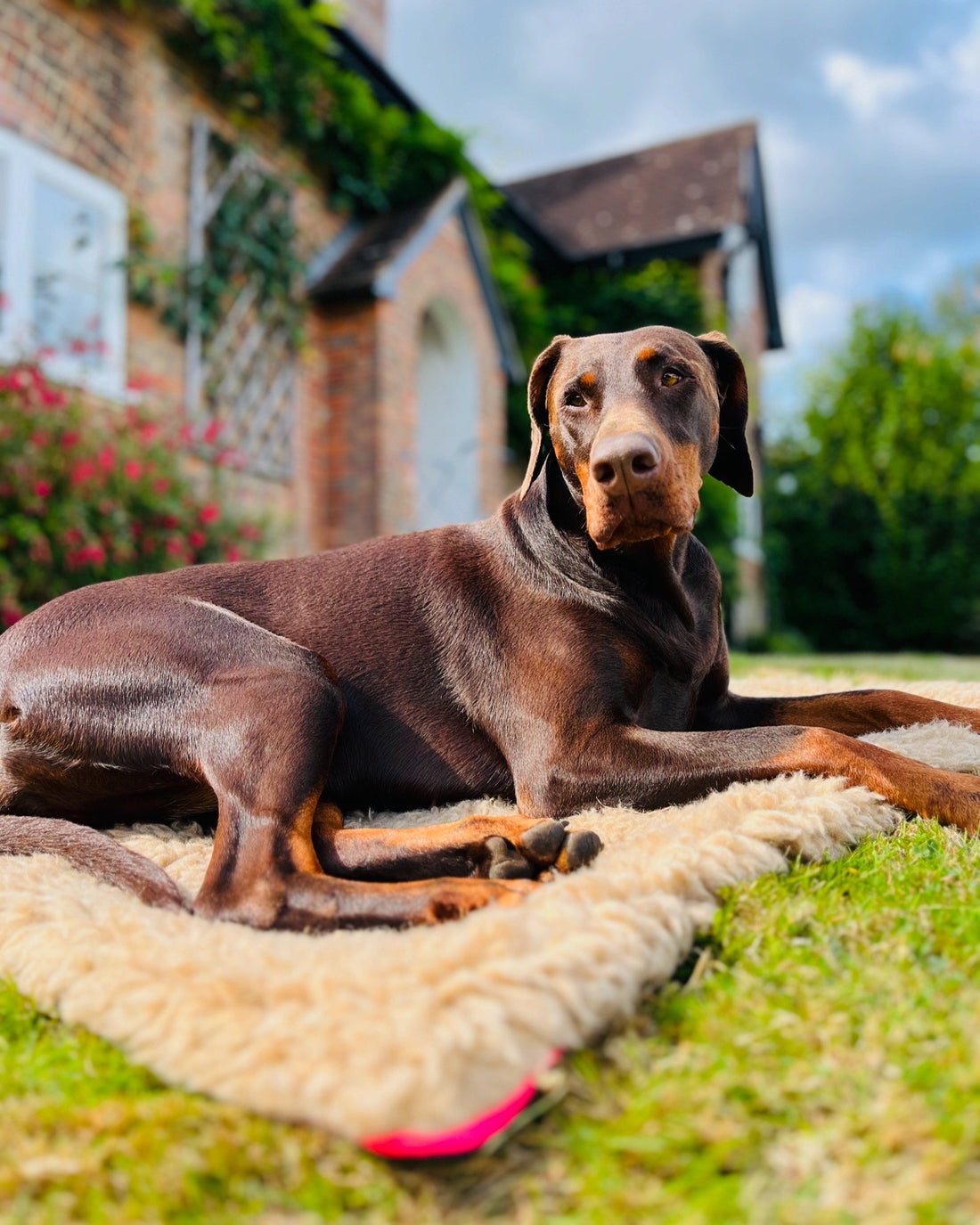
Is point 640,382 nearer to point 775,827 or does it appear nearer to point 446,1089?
point 775,827

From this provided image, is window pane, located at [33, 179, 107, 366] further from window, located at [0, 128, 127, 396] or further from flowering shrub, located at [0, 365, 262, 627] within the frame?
flowering shrub, located at [0, 365, 262, 627]

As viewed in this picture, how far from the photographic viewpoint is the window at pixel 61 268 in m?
7.12

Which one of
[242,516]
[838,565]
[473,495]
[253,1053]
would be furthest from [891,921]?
[838,565]

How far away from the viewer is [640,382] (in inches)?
108

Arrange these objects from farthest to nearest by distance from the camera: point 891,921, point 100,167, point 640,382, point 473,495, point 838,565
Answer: point 838,565 < point 473,495 < point 100,167 < point 640,382 < point 891,921

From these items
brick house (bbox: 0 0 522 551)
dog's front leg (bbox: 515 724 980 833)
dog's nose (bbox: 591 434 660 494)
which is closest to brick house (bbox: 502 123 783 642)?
brick house (bbox: 0 0 522 551)

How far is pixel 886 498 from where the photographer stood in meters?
19.1

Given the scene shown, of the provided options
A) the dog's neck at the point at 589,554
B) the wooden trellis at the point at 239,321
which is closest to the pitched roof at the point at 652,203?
the wooden trellis at the point at 239,321

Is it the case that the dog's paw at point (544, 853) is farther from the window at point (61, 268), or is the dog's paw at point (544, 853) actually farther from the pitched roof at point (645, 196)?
the pitched roof at point (645, 196)

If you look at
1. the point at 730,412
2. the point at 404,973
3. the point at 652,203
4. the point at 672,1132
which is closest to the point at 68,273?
the point at 730,412

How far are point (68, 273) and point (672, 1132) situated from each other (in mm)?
7945

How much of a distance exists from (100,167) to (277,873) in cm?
736

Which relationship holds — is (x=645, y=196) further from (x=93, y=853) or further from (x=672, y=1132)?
(x=672, y=1132)

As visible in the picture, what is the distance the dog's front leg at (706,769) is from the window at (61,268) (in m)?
5.66
